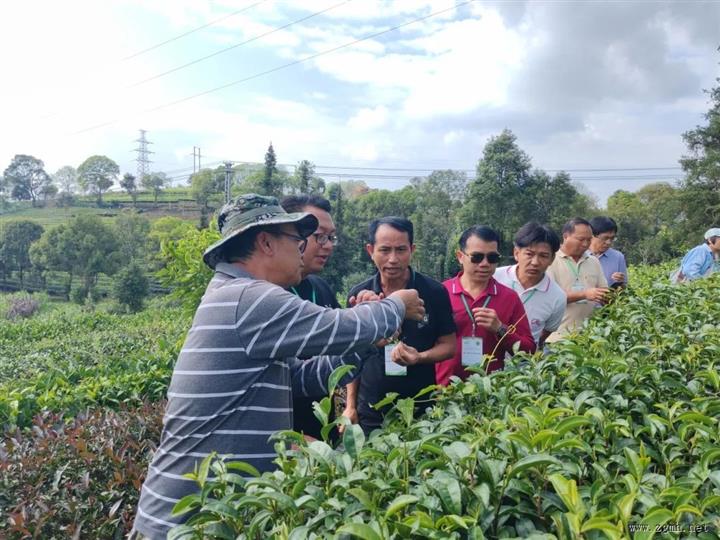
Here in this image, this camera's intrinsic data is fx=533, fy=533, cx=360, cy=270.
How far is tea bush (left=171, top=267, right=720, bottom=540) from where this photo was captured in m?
0.92

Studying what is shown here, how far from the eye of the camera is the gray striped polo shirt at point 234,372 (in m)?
1.54

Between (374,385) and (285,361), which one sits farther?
(374,385)

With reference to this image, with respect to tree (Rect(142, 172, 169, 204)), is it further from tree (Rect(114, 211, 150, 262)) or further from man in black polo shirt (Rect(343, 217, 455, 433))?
man in black polo shirt (Rect(343, 217, 455, 433))

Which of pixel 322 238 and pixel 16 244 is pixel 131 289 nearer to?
pixel 16 244

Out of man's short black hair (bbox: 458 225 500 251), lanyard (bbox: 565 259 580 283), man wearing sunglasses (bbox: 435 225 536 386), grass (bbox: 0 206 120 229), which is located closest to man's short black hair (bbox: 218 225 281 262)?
man wearing sunglasses (bbox: 435 225 536 386)

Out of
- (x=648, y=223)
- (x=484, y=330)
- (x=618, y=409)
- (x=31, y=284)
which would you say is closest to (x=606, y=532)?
(x=618, y=409)

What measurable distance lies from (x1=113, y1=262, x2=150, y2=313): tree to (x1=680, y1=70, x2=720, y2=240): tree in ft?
98.6

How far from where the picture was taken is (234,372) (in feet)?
5.12

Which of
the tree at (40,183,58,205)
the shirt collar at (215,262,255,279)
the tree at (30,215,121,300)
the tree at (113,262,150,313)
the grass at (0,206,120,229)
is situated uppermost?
the tree at (40,183,58,205)

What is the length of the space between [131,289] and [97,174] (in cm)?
6010

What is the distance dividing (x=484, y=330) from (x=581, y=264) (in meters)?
1.80

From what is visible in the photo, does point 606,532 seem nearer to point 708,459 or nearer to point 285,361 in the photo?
point 708,459

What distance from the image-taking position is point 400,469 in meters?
1.15

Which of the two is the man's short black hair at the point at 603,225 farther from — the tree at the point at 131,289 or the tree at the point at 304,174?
the tree at the point at 304,174
